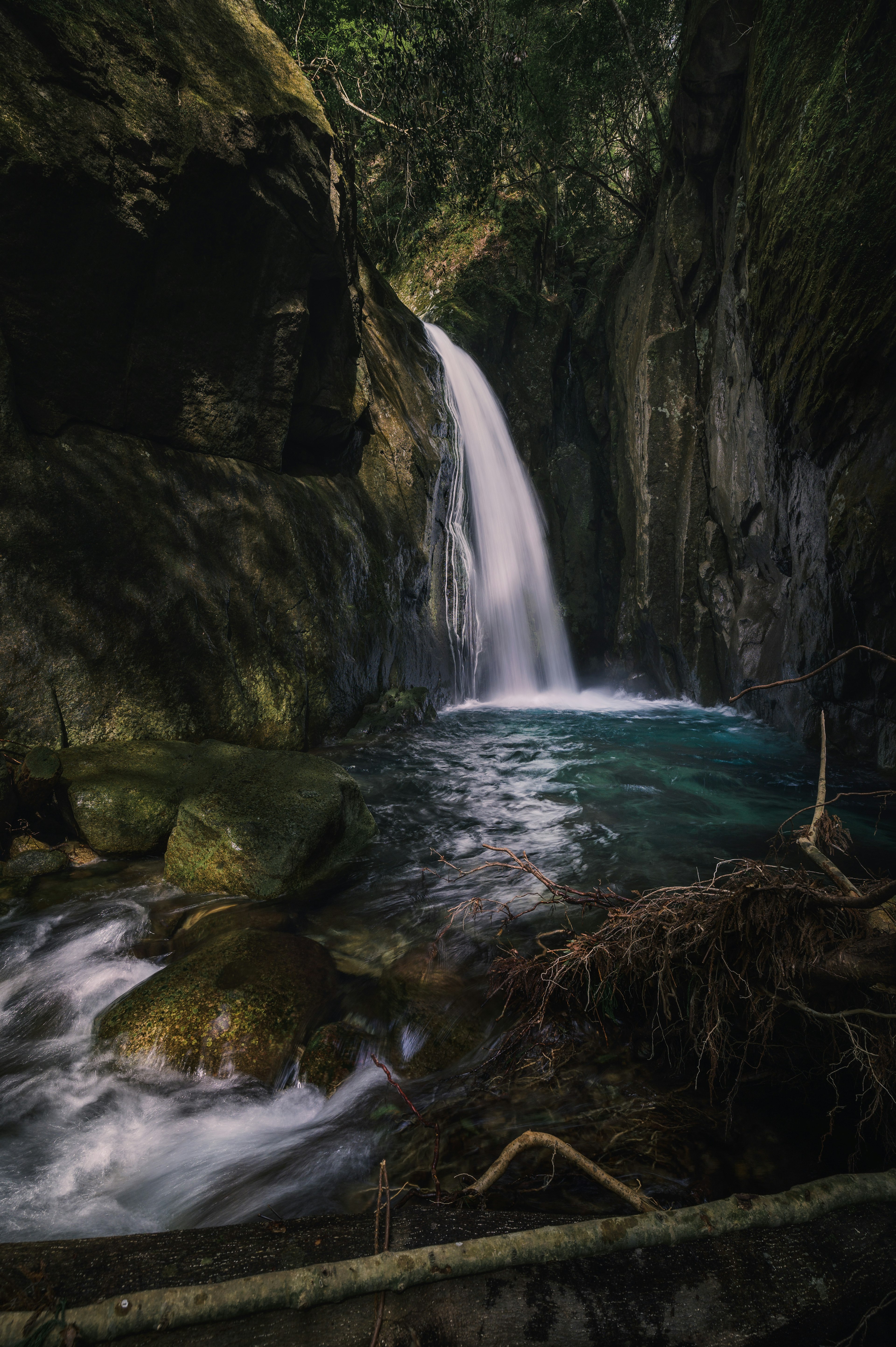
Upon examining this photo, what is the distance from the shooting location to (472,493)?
14.8m

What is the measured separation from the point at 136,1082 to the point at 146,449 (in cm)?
596

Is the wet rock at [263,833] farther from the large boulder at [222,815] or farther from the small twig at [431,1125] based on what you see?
the small twig at [431,1125]

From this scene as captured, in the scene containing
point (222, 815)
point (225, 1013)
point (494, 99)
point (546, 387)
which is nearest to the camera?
point (225, 1013)

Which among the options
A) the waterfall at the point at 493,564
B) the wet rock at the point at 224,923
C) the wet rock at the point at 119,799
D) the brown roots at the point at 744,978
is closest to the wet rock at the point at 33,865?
the wet rock at the point at 119,799

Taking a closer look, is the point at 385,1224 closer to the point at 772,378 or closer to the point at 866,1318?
Result: the point at 866,1318

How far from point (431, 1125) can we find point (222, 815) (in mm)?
2862

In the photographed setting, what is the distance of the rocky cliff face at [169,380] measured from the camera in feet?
16.8

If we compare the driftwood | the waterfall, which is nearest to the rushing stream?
the driftwood

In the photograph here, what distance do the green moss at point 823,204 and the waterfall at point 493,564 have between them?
7.33 m

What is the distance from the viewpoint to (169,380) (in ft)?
21.8

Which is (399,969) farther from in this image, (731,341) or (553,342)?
(553,342)

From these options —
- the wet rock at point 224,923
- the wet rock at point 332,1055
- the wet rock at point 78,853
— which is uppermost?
the wet rock at point 78,853

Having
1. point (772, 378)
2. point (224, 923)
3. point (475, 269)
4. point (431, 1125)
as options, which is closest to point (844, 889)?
point (431, 1125)

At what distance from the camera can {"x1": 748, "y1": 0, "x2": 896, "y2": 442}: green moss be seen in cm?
509
